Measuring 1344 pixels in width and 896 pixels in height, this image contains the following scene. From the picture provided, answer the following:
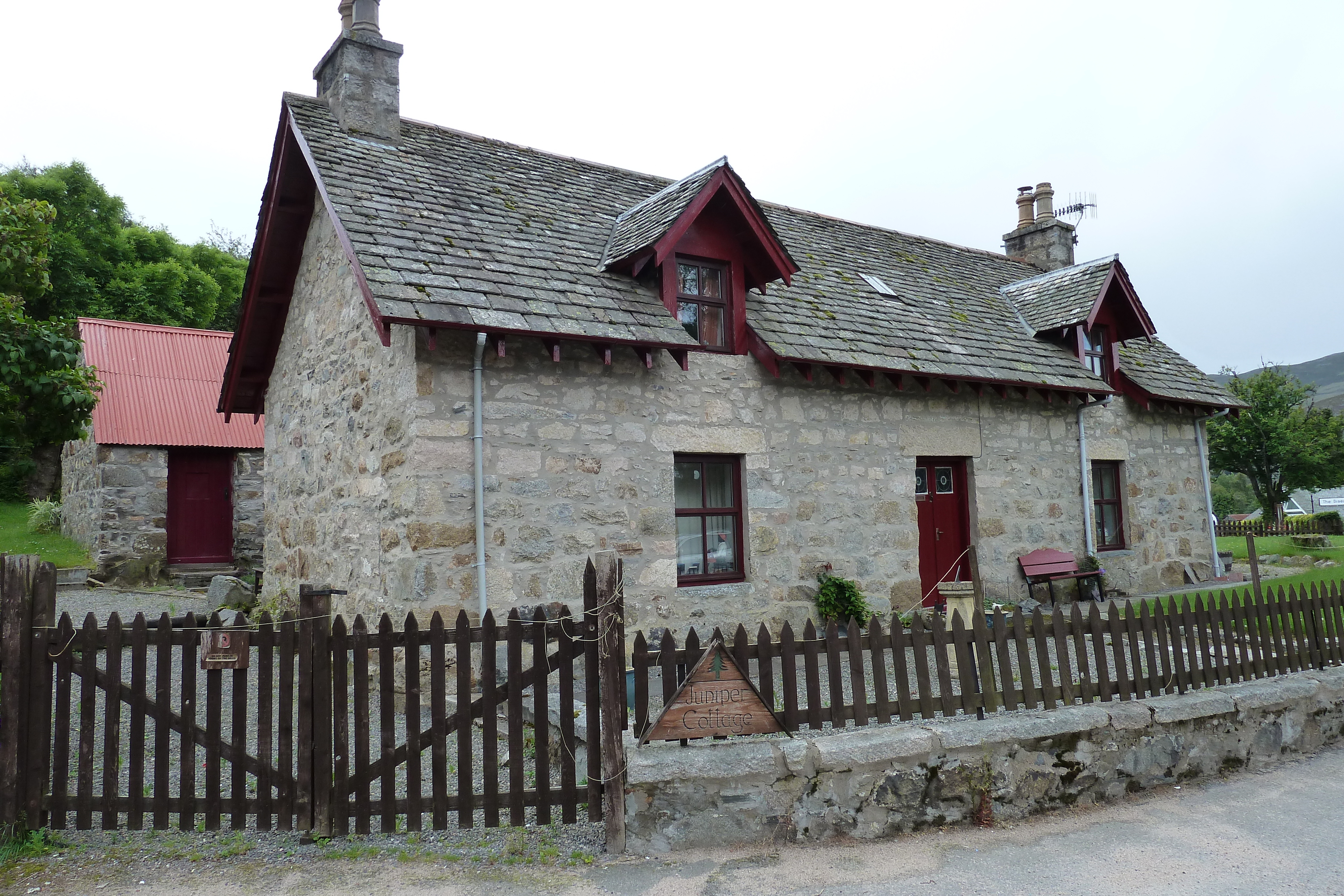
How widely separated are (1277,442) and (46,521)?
40335 millimetres

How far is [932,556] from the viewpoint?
11.6 metres

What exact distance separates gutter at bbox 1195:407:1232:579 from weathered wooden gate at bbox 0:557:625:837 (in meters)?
13.8

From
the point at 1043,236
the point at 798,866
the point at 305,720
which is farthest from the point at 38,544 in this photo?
the point at 1043,236

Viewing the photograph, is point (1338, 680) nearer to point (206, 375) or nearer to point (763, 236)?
point (763, 236)

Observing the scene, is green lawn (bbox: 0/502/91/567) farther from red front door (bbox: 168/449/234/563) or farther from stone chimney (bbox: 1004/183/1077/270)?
stone chimney (bbox: 1004/183/1077/270)

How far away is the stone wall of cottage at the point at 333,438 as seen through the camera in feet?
27.1

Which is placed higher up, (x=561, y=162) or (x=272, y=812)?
(x=561, y=162)

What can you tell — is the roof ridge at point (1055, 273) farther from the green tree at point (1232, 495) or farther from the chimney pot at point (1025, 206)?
the green tree at point (1232, 495)

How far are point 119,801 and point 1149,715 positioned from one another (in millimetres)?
5979

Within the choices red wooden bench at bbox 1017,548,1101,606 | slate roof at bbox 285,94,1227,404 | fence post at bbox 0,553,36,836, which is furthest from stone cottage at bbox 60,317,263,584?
red wooden bench at bbox 1017,548,1101,606

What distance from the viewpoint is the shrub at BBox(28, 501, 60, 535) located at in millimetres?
19172

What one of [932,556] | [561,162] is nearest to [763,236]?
[561,162]

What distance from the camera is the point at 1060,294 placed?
46.6 feet

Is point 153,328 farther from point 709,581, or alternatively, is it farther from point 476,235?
point 709,581
